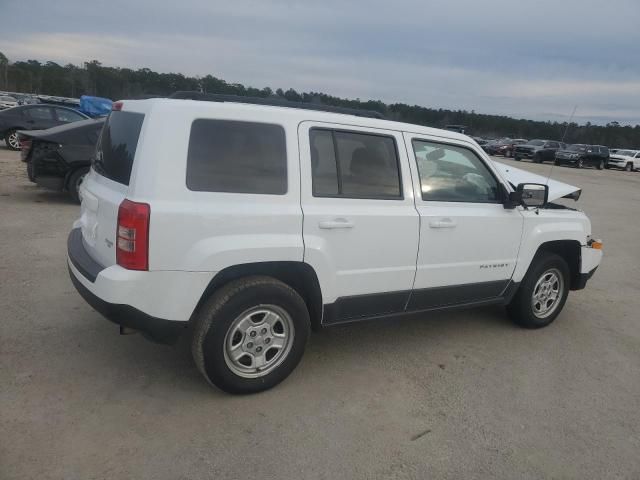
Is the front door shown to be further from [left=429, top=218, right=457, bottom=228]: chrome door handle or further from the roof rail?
the roof rail

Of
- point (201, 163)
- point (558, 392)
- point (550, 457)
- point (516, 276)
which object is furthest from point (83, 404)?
point (516, 276)

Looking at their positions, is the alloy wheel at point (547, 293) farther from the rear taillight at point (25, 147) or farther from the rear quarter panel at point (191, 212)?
the rear taillight at point (25, 147)

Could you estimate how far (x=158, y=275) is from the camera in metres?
2.84

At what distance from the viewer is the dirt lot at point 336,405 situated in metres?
2.70

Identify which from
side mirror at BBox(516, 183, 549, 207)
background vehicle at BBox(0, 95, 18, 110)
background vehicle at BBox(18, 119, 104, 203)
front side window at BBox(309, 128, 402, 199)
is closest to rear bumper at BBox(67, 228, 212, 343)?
front side window at BBox(309, 128, 402, 199)

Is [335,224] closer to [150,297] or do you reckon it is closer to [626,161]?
[150,297]

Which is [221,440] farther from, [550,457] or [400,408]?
[550,457]

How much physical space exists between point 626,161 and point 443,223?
37.2m

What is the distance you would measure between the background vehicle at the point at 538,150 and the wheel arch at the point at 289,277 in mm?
33889

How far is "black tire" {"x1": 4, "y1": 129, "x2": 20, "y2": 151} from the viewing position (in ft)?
51.9

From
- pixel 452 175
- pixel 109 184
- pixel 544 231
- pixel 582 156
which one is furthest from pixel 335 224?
pixel 582 156

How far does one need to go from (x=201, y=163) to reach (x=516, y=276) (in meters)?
2.98

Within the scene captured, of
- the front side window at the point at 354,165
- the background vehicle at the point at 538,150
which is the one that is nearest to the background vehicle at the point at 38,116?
the front side window at the point at 354,165

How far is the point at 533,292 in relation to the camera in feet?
15.4
